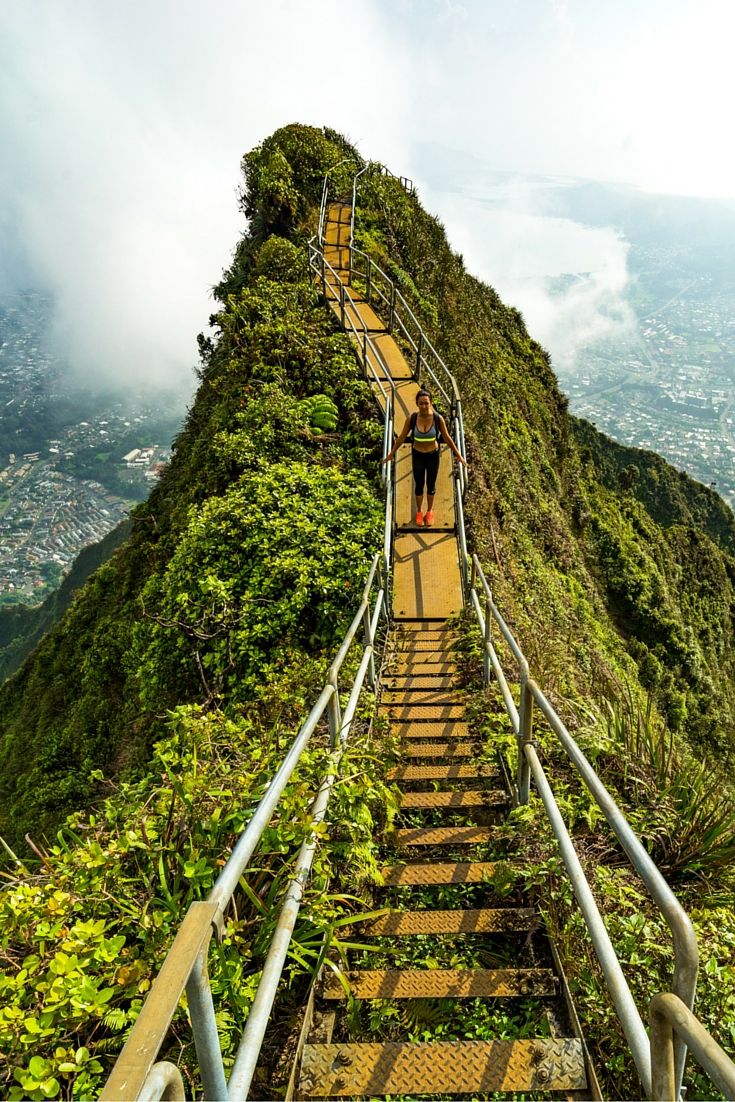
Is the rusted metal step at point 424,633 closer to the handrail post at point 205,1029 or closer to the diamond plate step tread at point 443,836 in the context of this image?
the diamond plate step tread at point 443,836

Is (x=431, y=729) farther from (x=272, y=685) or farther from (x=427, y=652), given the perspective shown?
(x=427, y=652)

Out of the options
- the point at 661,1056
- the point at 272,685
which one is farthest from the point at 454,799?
the point at 661,1056

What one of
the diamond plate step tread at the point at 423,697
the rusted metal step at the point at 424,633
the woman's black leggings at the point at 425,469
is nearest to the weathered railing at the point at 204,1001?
the diamond plate step tread at the point at 423,697

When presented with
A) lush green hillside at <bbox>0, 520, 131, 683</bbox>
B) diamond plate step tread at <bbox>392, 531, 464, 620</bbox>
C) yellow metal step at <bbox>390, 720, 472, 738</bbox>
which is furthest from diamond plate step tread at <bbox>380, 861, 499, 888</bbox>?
lush green hillside at <bbox>0, 520, 131, 683</bbox>

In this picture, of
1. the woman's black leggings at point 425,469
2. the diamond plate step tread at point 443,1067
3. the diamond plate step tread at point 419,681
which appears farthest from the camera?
Result: the woman's black leggings at point 425,469

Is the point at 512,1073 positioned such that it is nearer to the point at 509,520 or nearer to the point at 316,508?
the point at 316,508

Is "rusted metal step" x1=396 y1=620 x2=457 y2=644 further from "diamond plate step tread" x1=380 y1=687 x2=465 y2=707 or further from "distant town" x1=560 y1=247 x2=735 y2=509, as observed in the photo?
"distant town" x1=560 y1=247 x2=735 y2=509
